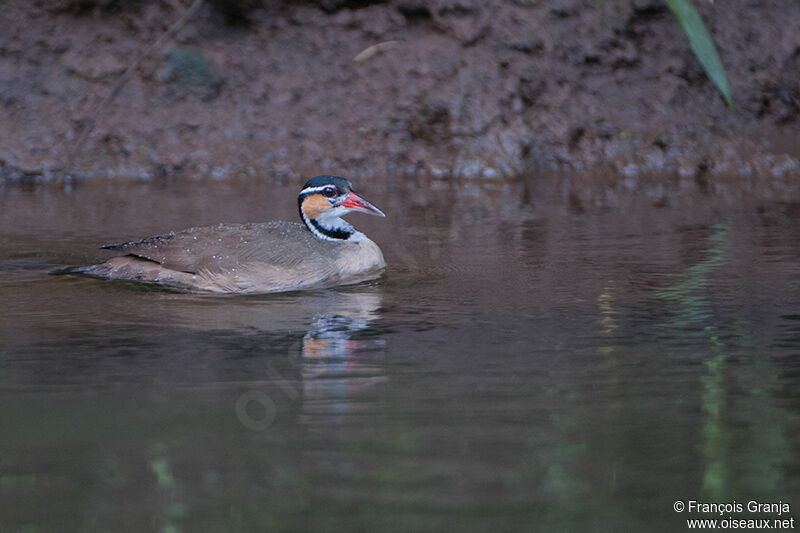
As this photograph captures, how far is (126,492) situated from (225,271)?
3.33 metres

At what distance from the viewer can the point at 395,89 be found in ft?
38.1

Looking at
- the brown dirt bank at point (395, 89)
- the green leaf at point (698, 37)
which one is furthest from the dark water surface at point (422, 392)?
the brown dirt bank at point (395, 89)

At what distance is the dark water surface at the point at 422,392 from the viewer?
9.29ft

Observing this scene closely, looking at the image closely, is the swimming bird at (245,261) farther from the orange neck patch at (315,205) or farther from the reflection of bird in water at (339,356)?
the reflection of bird in water at (339,356)

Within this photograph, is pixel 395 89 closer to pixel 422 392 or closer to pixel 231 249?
pixel 231 249

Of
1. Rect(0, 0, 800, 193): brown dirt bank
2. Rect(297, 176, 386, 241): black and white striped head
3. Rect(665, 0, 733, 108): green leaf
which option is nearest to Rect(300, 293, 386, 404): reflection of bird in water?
Rect(297, 176, 386, 241): black and white striped head

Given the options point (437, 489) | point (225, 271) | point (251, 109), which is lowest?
point (437, 489)

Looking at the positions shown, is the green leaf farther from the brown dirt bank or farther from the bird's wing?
the brown dirt bank

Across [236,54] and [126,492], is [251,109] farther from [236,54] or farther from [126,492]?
[126,492]

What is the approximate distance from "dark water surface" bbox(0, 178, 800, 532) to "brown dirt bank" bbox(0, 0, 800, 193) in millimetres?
4073

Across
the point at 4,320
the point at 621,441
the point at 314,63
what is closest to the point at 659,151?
the point at 314,63

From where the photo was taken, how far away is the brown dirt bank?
1118 centimetres

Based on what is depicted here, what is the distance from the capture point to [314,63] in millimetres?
11930

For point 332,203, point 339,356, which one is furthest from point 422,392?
point 332,203
